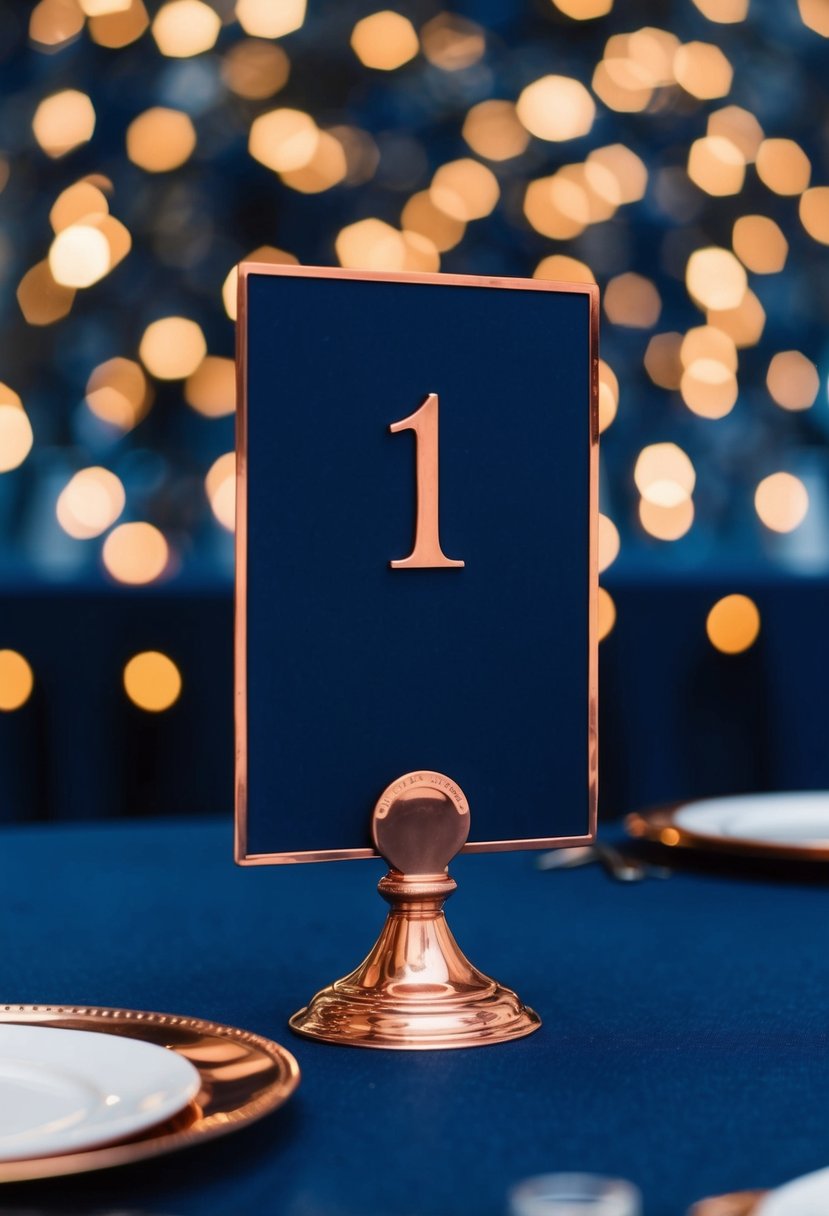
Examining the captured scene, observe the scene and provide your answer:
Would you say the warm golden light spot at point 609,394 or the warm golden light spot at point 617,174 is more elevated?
the warm golden light spot at point 617,174

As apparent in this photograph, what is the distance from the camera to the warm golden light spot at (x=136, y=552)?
7.84ft

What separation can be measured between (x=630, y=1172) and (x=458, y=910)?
1.53ft

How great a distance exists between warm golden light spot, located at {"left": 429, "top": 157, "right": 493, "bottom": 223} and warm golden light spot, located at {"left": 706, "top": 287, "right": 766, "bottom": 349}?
1.43 ft

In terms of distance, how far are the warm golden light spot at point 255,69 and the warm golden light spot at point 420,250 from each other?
0.31m

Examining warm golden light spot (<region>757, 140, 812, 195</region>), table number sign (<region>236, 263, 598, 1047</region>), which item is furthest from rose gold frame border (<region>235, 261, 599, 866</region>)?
warm golden light spot (<region>757, 140, 812, 195</region>)

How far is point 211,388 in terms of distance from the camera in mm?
2504

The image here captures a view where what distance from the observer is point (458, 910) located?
3.01 feet

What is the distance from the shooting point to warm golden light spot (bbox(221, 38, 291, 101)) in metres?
2.56

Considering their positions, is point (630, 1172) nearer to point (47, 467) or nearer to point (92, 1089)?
point (92, 1089)

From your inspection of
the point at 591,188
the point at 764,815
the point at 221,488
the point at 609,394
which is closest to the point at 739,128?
the point at 591,188

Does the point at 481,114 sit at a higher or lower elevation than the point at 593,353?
higher

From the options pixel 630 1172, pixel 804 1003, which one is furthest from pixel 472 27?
pixel 630 1172

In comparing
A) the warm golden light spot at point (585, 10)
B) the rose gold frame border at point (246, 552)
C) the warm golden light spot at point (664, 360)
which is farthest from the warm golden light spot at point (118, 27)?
the rose gold frame border at point (246, 552)

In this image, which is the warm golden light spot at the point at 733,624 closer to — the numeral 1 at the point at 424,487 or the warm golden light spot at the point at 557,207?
the warm golden light spot at the point at 557,207
